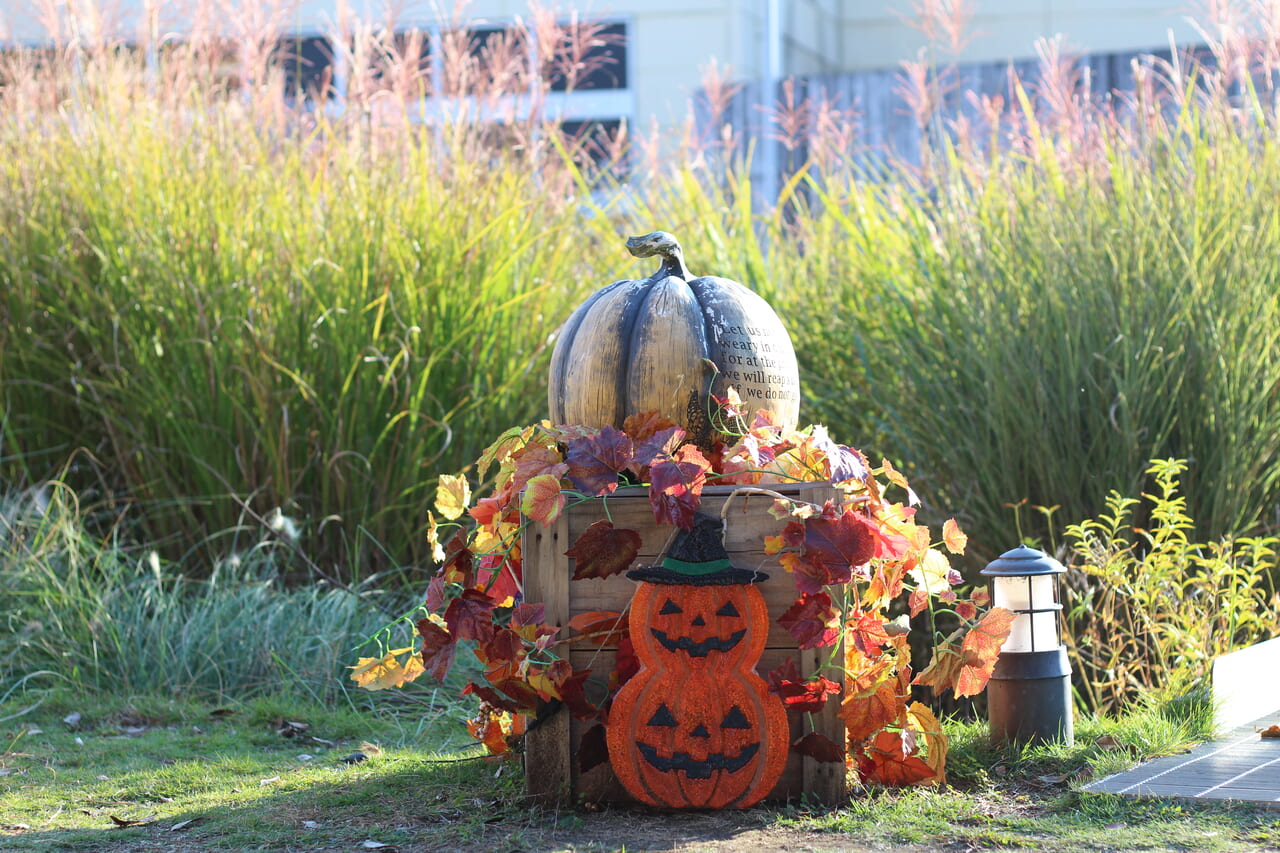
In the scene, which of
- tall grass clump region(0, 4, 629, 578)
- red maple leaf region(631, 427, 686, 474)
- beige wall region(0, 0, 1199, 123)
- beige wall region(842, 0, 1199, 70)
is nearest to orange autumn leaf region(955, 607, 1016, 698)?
red maple leaf region(631, 427, 686, 474)

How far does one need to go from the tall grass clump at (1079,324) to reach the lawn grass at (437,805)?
110 centimetres

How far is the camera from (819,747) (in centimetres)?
272

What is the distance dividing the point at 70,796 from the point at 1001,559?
7.23ft

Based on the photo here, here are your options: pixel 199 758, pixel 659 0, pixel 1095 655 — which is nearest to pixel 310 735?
pixel 199 758

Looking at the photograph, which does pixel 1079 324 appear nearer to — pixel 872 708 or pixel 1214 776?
pixel 1214 776

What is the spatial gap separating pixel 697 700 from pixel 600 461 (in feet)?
1.66

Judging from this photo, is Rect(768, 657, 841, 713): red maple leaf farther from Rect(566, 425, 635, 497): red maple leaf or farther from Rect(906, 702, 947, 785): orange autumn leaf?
Rect(566, 425, 635, 497): red maple leaf

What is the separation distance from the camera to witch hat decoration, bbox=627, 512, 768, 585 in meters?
2.63

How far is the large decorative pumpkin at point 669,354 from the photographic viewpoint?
2.93m

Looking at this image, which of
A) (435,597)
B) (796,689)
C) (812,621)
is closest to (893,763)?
(796,689)

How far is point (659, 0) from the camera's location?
43.1ft

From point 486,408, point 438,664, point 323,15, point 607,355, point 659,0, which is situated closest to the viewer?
point 438,664

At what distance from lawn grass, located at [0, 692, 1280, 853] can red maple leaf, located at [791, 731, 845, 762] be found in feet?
0.33

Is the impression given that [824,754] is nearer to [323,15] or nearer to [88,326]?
[88,326]
